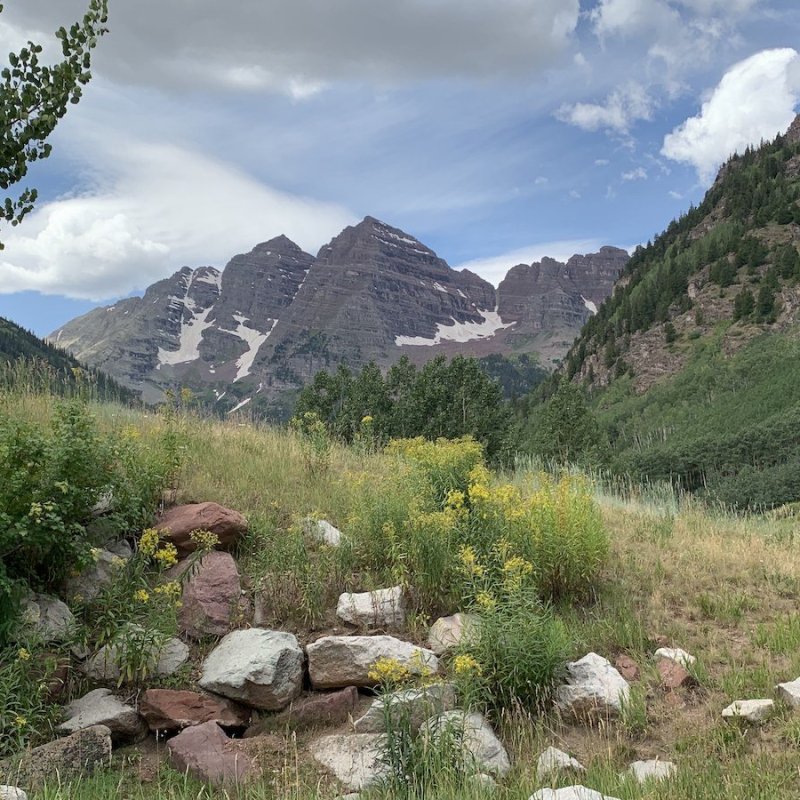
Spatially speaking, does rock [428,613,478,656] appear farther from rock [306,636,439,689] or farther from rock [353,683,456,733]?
rock [353,683,456,733]

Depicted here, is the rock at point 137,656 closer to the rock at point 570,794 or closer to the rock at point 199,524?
the rock at point 199,524

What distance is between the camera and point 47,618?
5.24m

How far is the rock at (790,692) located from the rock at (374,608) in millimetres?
3118

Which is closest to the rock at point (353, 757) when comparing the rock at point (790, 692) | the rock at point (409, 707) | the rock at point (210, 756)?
the rock at point (409, 707)

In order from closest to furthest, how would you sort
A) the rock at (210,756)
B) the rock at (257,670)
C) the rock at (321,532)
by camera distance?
the rock at (210,756)
the rock at (257,670)
the rock at (321,532)

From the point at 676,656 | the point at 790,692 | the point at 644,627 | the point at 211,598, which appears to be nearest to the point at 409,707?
the point at 211,598

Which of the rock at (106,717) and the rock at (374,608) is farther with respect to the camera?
the rock at (374,608)

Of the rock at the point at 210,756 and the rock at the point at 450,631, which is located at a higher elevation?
the rock at the point at 450,631

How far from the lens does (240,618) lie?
6027 millimetres

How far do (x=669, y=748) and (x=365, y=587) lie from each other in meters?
3.05

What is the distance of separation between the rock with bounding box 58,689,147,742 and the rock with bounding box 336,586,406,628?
6.25ft

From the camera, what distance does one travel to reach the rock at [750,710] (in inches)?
181

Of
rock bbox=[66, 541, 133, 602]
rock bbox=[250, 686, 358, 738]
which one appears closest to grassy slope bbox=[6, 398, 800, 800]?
rock bbox=[250, 686, 358, 738]

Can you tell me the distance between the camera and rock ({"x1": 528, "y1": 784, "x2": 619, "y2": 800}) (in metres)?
3.50
